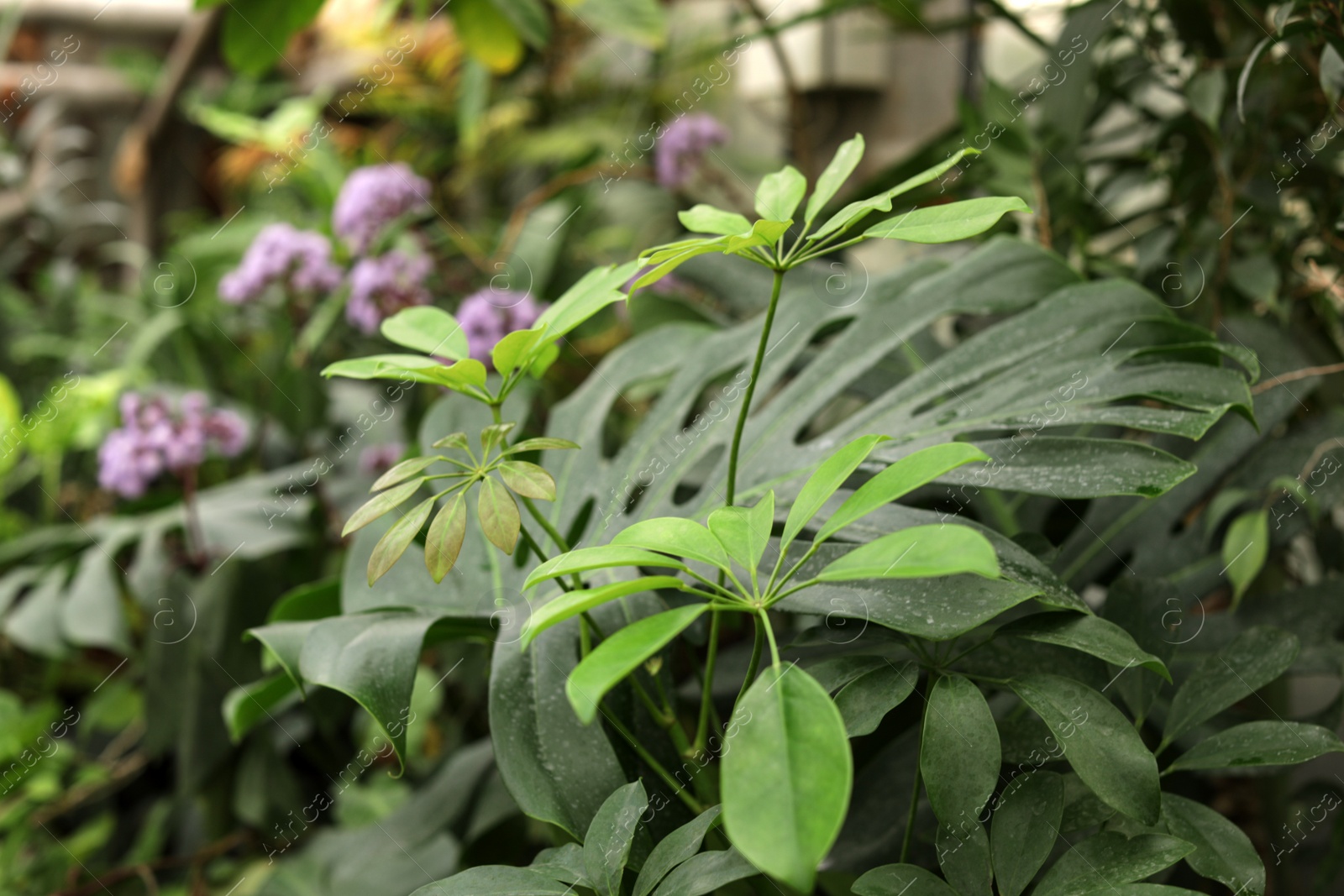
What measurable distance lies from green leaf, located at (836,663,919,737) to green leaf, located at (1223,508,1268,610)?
331 mm

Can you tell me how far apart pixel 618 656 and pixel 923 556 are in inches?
4.4

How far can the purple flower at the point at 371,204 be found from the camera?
1.25 m

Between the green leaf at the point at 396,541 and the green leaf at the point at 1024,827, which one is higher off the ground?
the green leaf at the point at 396,541

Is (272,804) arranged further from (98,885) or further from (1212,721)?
(1212,721)

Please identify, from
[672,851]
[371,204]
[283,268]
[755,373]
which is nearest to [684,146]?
[371,204]

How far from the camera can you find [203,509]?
3.94 feet

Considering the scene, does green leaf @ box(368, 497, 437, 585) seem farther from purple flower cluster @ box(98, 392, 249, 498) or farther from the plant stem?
purple flower cluster @ box(98, 392, 249, 498)

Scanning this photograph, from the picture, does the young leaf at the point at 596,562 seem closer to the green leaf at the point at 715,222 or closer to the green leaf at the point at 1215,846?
the green leaf at the point at 715,222

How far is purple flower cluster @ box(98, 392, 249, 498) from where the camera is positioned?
1.15 meters

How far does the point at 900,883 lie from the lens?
390 millimetres

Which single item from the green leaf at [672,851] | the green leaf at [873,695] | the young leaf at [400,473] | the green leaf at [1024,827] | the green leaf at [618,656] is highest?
the young leaf at [400,473]

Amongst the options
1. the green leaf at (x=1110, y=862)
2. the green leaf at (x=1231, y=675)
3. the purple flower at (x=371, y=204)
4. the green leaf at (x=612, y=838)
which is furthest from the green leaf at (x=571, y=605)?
the purple flower at (x=371, y=204)

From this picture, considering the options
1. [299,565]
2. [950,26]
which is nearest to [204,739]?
[299,565]

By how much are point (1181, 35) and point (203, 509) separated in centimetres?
125
